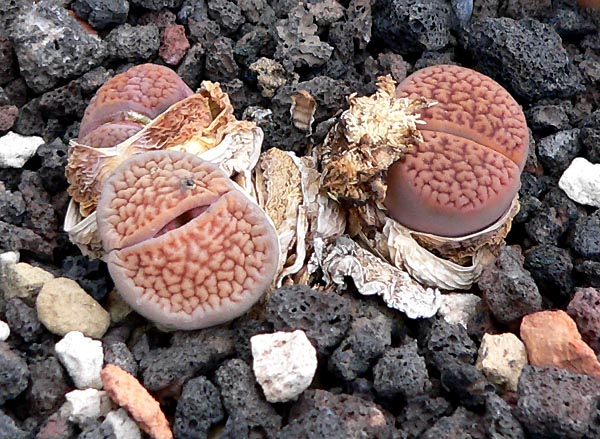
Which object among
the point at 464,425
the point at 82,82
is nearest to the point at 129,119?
the point at 82,82

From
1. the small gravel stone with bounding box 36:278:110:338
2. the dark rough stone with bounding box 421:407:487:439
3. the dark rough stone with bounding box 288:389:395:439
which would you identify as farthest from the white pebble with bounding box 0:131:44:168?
the dark rough stone with bounding box 421:407:487:439

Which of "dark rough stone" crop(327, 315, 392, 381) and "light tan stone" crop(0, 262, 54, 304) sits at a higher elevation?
"dark rough stone" crop(327, 315, 392, 381)

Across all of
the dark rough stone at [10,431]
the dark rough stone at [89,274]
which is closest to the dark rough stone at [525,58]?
the dark rough stone at [89,274]

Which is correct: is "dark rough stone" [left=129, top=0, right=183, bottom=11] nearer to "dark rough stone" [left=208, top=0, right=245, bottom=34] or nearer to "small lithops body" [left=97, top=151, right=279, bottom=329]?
"dark rough stone" [left=208, top=0, right=245, bottom=34]

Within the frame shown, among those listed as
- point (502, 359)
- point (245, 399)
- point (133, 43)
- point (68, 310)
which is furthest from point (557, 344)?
point (133, 43)

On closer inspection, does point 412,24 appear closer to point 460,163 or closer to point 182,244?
point 460,163

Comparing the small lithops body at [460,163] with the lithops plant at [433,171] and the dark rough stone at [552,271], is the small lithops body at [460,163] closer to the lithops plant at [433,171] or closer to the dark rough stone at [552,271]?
the lithops plant at [433,171]

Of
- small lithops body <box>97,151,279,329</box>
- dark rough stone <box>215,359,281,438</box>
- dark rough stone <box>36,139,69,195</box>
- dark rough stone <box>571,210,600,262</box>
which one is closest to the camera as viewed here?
dark rough stone <box>215,359,281,438</box>
